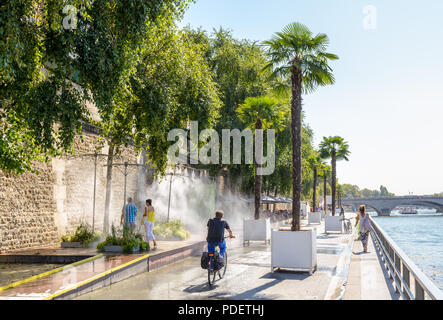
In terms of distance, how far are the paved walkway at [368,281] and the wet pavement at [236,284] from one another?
21cm

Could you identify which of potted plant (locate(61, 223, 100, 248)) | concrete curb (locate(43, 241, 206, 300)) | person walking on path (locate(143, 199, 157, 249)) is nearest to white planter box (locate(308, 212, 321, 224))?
concrete curb (locate(43, 241, 206, 300))

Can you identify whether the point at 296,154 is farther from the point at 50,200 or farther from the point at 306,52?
the point at 50,200

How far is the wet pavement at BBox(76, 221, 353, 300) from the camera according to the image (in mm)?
8352

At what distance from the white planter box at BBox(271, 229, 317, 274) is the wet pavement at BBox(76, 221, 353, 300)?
24 centimetres

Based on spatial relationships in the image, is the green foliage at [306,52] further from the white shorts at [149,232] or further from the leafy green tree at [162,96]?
the white shorts at [149,232]

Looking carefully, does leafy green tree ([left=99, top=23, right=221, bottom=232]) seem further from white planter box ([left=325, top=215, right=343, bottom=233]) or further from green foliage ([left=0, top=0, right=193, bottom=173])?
white planter box ([left=325, top=215, right=343, bottom=233])

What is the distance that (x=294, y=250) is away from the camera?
1105 cm

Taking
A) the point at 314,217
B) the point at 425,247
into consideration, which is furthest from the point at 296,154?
the point at 425,247

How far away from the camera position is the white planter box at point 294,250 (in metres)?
10.9

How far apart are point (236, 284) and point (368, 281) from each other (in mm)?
2944

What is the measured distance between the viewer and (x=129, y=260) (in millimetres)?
10891

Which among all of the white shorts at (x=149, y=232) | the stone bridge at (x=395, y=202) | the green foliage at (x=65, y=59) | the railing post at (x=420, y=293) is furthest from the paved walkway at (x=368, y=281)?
the stone bridge at (x=395, y=202)

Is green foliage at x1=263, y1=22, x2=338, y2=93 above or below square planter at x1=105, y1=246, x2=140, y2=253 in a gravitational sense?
above
